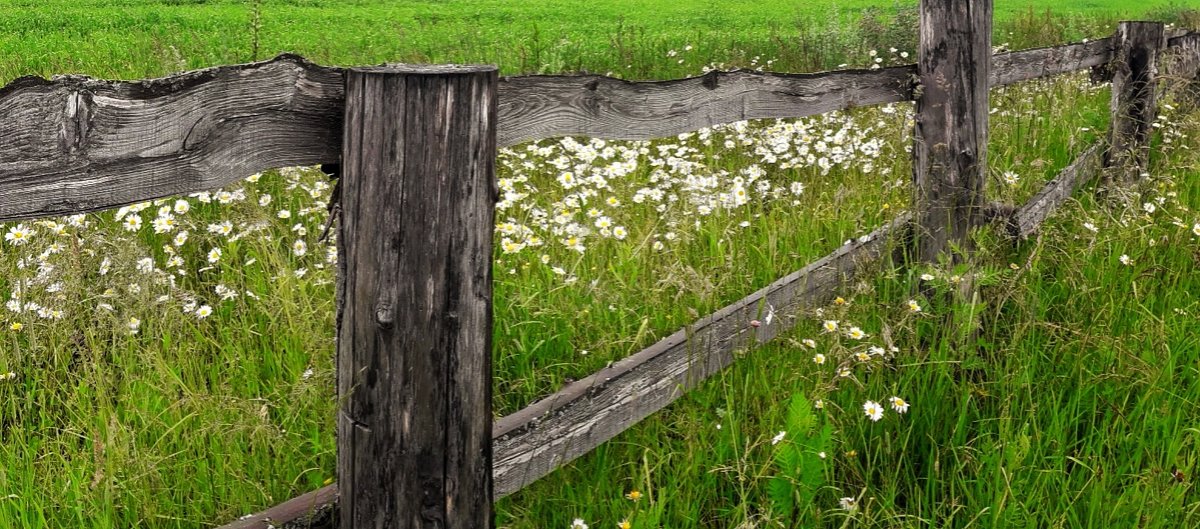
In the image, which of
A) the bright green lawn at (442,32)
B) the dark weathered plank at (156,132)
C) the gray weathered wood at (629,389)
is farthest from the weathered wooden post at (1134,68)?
the dark weathered plank at (156,132)

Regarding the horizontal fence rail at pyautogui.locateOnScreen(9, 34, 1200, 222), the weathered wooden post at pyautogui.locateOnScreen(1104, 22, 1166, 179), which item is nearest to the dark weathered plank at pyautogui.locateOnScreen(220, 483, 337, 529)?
the horizontal fence rail at pyautogui.locateOnScreen(9, 34, 1200, 222)

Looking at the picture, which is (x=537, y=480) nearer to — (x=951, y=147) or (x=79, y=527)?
(x=79, y=527)

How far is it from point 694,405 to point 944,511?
0.70 metres

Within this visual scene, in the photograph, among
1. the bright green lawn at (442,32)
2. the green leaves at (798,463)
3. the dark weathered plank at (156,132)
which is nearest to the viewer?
the dark weathered plank at (156,132)

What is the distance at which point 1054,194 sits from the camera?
187 inches

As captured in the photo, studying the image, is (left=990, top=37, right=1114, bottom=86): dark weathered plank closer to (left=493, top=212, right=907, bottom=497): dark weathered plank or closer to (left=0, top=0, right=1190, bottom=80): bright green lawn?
(left=493, top=212, right=907, bottom=497): dark weathered plank

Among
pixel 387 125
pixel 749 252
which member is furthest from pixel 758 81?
pixel 387 125

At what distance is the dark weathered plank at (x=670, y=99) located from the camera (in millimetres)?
2260

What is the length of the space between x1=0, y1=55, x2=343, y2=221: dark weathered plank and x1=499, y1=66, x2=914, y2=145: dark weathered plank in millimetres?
490

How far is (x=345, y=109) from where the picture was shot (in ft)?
5.90

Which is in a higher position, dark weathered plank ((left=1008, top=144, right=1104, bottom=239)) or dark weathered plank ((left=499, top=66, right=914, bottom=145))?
dark weathered plank ((left=499, top=66, right=914, bottom=145))

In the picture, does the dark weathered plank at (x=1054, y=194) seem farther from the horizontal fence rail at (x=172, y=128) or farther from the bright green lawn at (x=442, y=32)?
the bright green lawn at (x=442, y=32)

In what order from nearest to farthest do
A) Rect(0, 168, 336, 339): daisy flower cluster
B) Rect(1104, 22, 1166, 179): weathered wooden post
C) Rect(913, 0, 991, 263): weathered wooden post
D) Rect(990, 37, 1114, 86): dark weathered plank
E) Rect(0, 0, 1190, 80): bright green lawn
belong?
Rect(0, 168, 336, 339): daisy flower cluster, Rect(913, 0, 991, 263): weathered wooden post, Rect(990, 37, 1114, 86): dark weathered plank, Rect(1104, 22, 1166, 179): weathered wooden post, Rect(0, 0, 1190, 80): bright green lawn

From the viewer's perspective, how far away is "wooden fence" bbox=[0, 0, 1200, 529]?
152 cm
